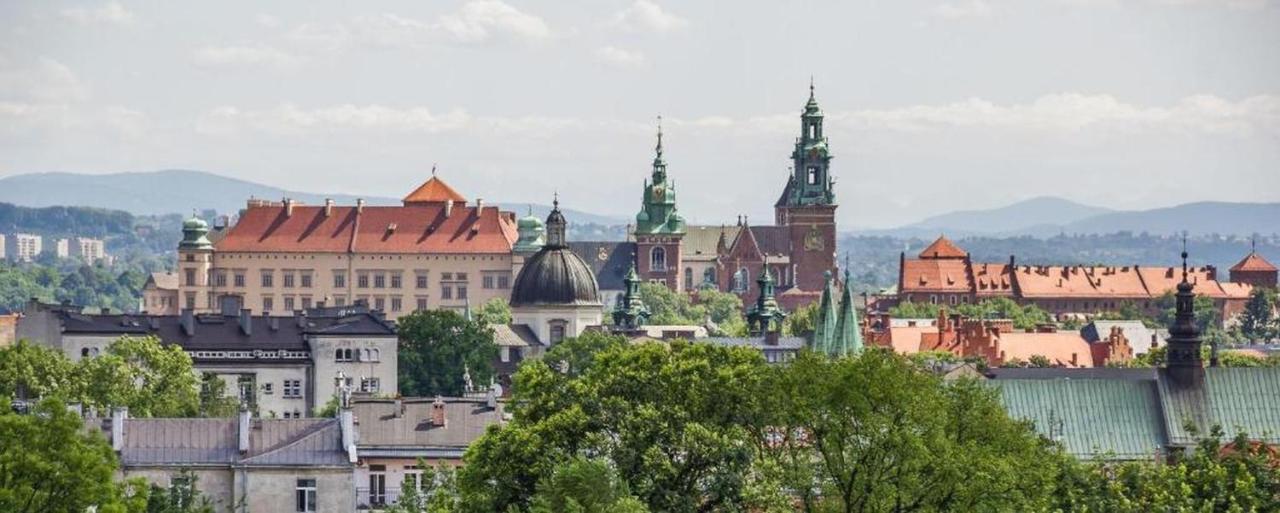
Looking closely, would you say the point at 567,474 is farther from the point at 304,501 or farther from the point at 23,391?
the point at 23,391

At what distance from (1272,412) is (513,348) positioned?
3511 inches

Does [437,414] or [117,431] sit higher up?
[437,414]

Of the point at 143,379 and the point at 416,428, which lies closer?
the point at 416,428

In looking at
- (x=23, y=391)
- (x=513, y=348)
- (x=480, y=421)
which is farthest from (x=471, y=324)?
(x=480, y=421)

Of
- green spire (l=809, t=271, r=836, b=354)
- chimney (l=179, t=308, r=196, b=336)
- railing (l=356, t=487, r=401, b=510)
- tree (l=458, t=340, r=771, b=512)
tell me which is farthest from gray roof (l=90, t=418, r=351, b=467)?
chimney (l=179, t=308, r=196, b=336)

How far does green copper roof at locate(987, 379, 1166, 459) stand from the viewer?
103 metres

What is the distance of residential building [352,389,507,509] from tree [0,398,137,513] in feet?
69.9

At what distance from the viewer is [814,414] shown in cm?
7681

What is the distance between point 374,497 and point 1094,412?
69.4 feet

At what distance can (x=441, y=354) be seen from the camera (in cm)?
16738

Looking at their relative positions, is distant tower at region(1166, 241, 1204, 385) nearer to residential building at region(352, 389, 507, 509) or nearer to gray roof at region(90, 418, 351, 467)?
residential building at region(352, 389, 507, 509)

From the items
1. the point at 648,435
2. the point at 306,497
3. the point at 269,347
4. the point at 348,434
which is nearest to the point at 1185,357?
the point at 348,434

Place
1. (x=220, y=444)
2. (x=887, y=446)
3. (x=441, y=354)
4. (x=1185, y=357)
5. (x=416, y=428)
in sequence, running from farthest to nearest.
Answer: (x=441, y=354) < (x=1185, y=357) < (x=416, y=428) < (x=220, y=444) < (x=887, y=446)

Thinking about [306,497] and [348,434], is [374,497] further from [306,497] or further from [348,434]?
[306,497]
